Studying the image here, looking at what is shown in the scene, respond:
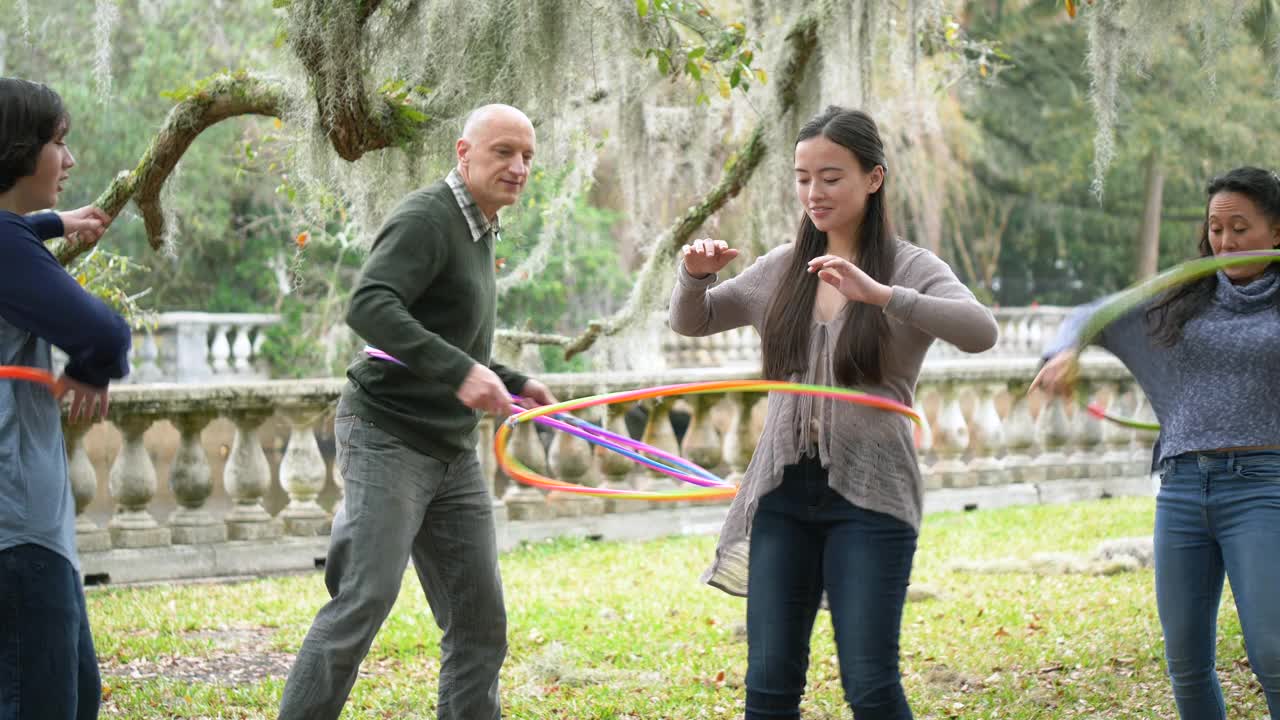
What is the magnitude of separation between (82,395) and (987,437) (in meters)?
7.67

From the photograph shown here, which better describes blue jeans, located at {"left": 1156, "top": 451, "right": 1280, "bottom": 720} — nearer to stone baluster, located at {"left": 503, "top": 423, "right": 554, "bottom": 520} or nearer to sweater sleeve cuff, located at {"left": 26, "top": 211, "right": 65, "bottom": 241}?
sweater sleeve cuff, located at {"left": 26, "top": 211, "right": 65, "bottom": 241}

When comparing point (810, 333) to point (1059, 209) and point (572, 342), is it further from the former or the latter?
point (1059, 209)

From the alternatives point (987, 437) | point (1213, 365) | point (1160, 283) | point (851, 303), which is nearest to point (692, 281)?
point (851, 303)

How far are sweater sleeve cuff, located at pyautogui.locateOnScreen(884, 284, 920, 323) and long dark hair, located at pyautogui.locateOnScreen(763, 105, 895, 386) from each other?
0.48 feet

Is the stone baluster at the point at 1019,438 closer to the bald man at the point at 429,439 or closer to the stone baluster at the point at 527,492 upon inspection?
the stone baluster at the point at 527,492

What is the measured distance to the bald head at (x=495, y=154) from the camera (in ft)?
11.2

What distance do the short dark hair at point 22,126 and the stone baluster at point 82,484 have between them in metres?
4.03

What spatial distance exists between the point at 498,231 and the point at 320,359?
40.7 ft

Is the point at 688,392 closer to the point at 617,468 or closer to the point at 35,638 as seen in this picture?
the point at 35,638

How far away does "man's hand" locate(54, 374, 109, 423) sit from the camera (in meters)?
2.62

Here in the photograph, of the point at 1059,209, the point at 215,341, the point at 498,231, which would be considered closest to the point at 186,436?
the point at 498,231

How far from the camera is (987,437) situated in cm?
932

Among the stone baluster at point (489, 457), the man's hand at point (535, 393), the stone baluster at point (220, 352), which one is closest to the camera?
the man's hand at point (535, 393)

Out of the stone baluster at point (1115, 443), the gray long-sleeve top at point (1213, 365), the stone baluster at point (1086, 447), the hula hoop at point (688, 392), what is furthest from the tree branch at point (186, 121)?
the stone baluster at point (1115, 443)
